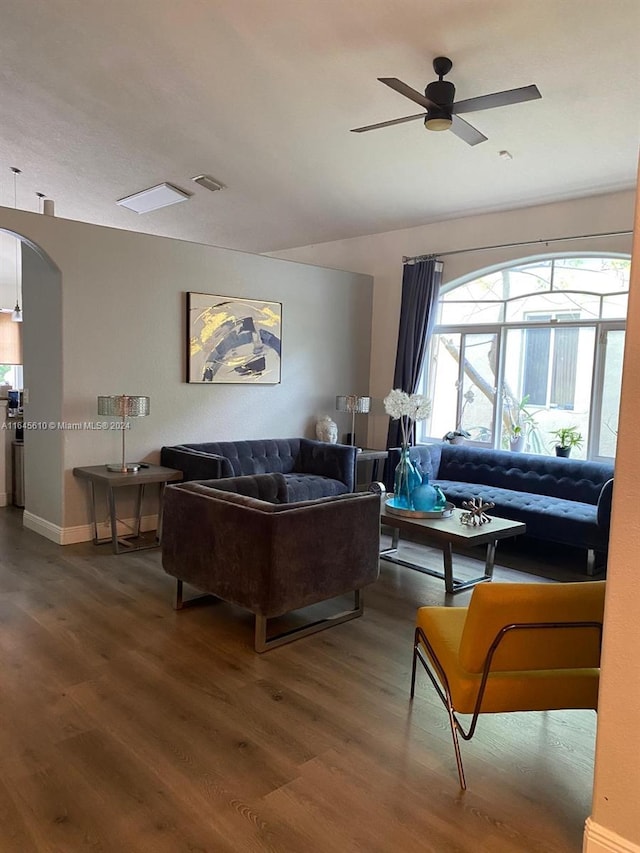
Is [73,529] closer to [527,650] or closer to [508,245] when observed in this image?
[527,650]

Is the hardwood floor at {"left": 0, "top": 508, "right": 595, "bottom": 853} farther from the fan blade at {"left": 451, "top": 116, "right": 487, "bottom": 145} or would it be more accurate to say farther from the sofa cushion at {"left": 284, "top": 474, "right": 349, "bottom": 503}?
the fan blade at {"left": 451, "top": 116, "right": 487, "bottom": 145}

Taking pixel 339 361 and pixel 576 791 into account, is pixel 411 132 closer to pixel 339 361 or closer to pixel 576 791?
pixel 339 361

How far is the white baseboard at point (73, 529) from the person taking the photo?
207 inches

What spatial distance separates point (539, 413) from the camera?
625cm

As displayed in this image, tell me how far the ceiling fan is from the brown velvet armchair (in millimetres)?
2223

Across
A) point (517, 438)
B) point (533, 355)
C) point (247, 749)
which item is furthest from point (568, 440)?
point (247, 749)

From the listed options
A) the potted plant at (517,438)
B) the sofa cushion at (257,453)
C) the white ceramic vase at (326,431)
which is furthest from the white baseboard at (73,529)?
the potted plant at (517,438)

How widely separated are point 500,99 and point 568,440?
3.43 meters

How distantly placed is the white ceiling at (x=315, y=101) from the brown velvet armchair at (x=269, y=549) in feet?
9.23

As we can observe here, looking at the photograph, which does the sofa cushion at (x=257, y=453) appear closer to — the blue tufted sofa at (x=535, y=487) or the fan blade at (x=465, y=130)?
the blue tufted sofa at (x=535, y=487)

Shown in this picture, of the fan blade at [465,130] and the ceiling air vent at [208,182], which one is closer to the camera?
the fan blade at [465,130]

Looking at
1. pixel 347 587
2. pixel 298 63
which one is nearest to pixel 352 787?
pixel 347 587

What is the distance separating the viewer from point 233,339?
20.2 feet

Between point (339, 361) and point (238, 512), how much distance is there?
4170 mm
